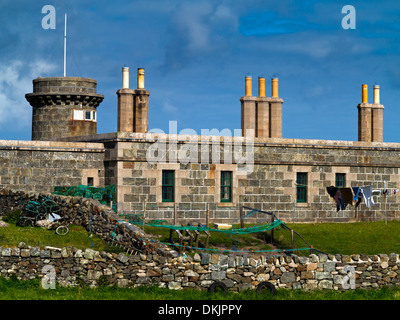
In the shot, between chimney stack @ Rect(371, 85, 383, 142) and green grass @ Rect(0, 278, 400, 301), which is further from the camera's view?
chimney stack @ Rect(371, 85, 383, 142)

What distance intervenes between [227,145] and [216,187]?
200cm

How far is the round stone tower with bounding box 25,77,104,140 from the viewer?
39.4 meters

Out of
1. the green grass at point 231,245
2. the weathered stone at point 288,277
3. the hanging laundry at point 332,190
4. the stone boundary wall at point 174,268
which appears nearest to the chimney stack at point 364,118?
the hanging laundry at point 332,190

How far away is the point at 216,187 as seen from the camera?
34.2m

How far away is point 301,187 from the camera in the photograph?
36.4 metres

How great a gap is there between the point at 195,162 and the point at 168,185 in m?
1.63

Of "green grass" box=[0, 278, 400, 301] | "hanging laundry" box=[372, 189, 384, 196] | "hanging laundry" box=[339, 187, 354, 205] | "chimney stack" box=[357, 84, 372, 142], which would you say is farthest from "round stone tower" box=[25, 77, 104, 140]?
"green grass" box=[0, 278, 400, 301]

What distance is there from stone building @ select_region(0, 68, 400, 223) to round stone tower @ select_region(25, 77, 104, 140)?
0.05 meters

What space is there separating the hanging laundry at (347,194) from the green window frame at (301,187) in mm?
1971

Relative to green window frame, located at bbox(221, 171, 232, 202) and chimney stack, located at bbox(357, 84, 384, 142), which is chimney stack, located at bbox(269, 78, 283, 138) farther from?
chimney stack, located at bbox(357, 84, 384, 142)

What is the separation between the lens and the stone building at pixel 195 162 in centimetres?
3243

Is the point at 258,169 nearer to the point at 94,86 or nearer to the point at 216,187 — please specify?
the point at 216,187
